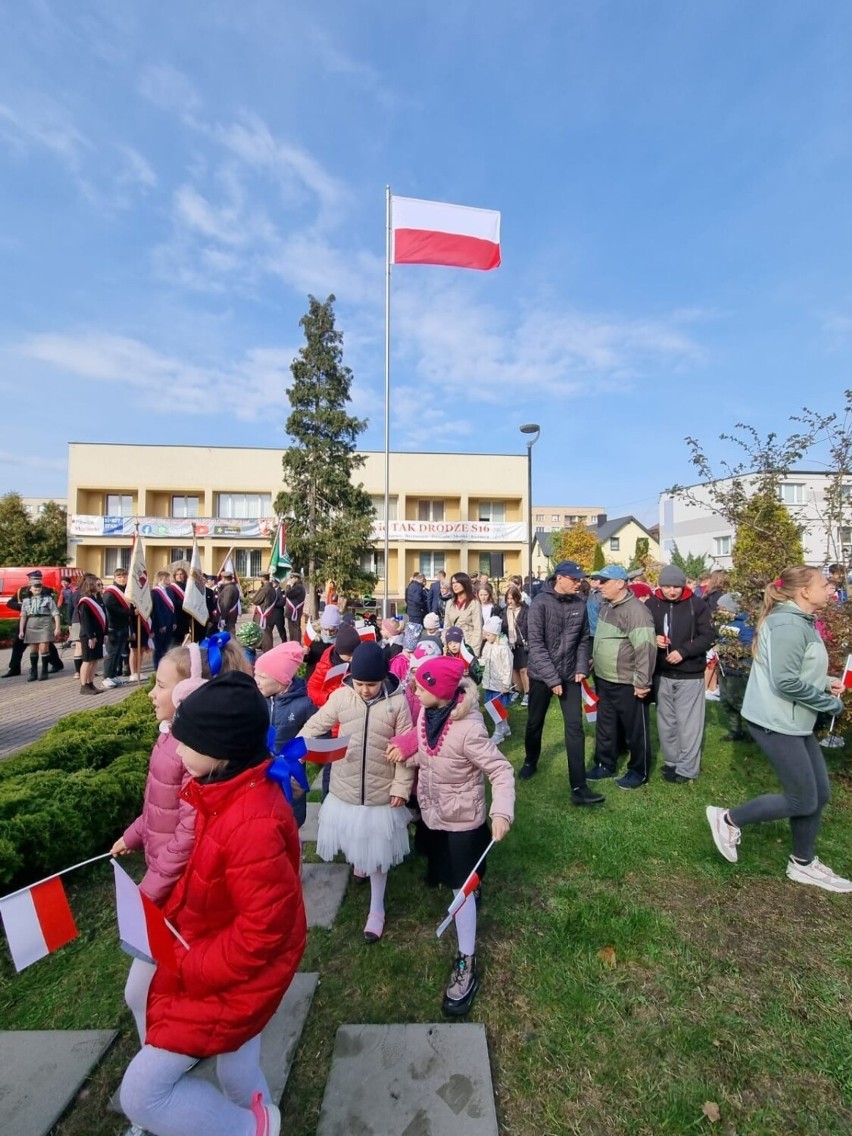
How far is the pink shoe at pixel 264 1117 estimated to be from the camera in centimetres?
163

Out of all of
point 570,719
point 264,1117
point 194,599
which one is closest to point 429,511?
point 194,599

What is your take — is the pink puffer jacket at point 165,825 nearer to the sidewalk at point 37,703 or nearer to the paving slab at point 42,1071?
the paving slab at point 42,1071

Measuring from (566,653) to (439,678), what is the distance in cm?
239

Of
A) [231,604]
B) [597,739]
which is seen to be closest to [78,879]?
[597,739]

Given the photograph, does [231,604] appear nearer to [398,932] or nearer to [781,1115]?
[398,932]

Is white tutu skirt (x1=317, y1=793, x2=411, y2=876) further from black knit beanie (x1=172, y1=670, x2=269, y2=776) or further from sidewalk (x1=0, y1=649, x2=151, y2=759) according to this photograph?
sidewalk (x1=0, y1=649, x2=151, y2=759)

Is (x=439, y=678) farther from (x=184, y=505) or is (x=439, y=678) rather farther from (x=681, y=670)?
(x=184, y=505)

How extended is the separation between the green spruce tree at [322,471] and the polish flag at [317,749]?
2266 centimetres

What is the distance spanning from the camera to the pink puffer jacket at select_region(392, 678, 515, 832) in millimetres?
2705

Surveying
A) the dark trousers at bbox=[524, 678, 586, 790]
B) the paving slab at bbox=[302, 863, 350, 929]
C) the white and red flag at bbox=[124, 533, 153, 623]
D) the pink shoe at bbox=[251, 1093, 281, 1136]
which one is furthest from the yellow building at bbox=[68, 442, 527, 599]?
the pink shoe at bbox=[251, 1093, 281, 1136]

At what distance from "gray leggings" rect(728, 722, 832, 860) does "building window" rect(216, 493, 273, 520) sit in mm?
33934

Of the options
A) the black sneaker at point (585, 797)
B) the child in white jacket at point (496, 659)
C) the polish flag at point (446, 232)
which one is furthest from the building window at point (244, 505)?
the black sneaker at point (585, 797)

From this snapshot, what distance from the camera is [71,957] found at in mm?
2842

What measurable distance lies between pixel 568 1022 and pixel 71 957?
257 cm
